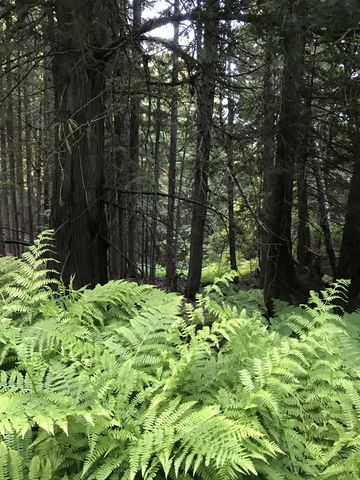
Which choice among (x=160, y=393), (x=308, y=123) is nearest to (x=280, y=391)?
(x=160, y=393)

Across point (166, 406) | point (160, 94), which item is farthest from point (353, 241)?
point (166, 406)

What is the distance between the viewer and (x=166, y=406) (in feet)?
6.50

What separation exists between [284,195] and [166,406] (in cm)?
629

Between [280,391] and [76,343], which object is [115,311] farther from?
[280,391]

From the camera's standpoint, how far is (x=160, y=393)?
2068 millimetres

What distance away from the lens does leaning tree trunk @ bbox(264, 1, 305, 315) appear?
7.05 m

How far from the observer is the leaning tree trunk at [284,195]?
23.1 ft

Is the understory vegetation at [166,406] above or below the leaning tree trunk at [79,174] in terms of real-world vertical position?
below

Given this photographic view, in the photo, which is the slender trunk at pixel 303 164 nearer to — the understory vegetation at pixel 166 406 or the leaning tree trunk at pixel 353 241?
the leaning tree trunk at pixel 353 241

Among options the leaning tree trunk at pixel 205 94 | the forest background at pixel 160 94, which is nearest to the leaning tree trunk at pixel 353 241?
the forest background at pixel 160 94

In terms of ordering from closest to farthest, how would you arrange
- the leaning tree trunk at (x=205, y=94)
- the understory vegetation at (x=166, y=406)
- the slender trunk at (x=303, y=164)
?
the understory vegetation at (x=166, y=406)
the leaning tree trunk at (x=205, y=94)
the slender trunk at (x=303, y=164)

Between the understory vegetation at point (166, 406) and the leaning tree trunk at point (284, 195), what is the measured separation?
3.82m

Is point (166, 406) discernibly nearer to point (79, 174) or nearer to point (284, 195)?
point (79, 174)

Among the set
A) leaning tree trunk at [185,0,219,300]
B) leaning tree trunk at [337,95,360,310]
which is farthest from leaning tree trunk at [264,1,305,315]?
leaning tree trunk at [185,0,219,300]
